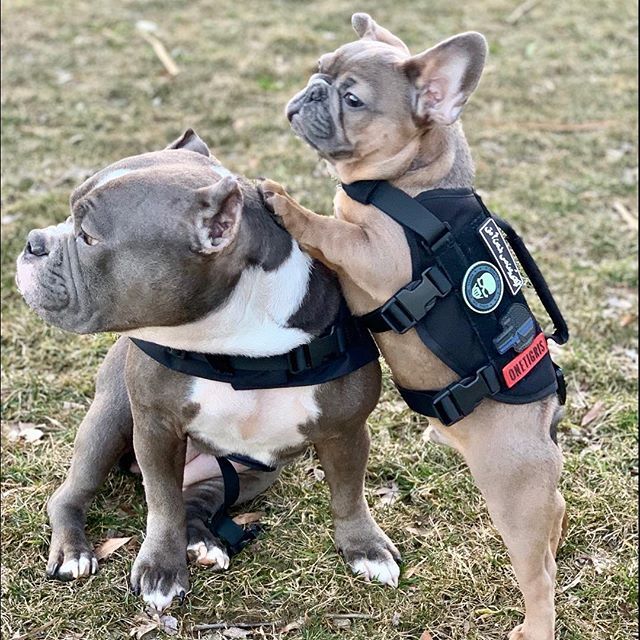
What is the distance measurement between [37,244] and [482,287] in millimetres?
1418

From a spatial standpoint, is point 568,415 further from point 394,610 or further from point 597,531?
point 394,610

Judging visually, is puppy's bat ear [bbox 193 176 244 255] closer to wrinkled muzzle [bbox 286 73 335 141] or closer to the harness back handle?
wrinkled muzzle [bbox 286 73 335 141]

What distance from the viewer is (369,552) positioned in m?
3.67

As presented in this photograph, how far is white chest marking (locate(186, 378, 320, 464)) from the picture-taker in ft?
10.3

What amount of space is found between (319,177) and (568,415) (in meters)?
2.86

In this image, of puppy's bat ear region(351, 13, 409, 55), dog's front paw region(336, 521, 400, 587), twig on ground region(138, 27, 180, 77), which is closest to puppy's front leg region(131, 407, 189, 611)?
dog's front paw region(336, 521, 400, 587)

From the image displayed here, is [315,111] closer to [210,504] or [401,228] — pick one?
[401,228]

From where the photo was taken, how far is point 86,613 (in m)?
3.44

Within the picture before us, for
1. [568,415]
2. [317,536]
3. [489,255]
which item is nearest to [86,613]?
[317,536]

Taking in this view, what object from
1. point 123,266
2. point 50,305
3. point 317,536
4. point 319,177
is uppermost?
point 123,266

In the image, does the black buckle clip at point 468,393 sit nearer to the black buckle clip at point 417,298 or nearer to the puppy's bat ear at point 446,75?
the black buckle clip at point 417,298

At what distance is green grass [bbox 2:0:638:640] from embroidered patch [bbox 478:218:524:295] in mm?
1274

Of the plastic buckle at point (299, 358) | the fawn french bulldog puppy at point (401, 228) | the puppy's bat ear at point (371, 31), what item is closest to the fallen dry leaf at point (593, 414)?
the fawn french bulldog puppy at point (401, 228)

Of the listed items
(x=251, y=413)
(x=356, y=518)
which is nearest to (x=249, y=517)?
(x=356, y=518)
